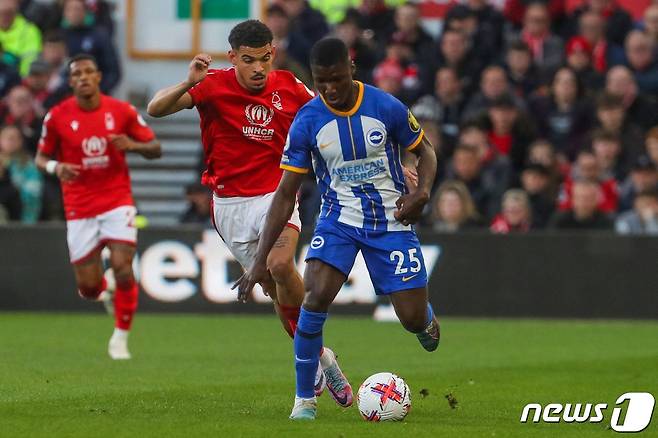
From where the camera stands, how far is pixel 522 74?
19969 millimetres

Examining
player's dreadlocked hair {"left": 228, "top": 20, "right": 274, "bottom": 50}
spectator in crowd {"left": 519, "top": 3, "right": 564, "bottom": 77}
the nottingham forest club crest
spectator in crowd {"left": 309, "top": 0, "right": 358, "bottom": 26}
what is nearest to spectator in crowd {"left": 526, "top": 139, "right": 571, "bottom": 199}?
spectator in crowd {"left": 519, "top": 3, "right": 564, "bottom": 77}

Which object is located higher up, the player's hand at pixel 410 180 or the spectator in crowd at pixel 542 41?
Answer: the player's hand at pixel 410 180

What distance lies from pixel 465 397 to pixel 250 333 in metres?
6.00

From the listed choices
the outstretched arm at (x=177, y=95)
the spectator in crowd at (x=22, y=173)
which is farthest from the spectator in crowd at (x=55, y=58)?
the outstretched arm at (x=177, y=95)

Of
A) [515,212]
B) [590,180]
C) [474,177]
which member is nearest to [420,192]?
[515,212]

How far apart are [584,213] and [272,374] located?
695cm

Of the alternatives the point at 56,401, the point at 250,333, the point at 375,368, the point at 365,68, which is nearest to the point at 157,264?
the point at 250,333

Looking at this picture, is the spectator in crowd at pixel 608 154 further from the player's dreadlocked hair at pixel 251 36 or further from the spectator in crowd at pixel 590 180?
the player's dreadlocked hair at pixel 251 36

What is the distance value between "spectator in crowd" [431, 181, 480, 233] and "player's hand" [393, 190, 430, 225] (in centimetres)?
875

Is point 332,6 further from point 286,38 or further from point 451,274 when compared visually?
point 451,274

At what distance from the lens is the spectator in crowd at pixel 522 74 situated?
19.8 meters

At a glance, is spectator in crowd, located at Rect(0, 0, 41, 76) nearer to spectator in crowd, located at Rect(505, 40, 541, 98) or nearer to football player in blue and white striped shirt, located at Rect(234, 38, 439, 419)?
spectator in crowd, located at Rect(505, 40, 541, 98)

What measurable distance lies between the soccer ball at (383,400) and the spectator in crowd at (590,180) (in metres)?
9.31

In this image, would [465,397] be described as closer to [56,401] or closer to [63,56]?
[56,401]
